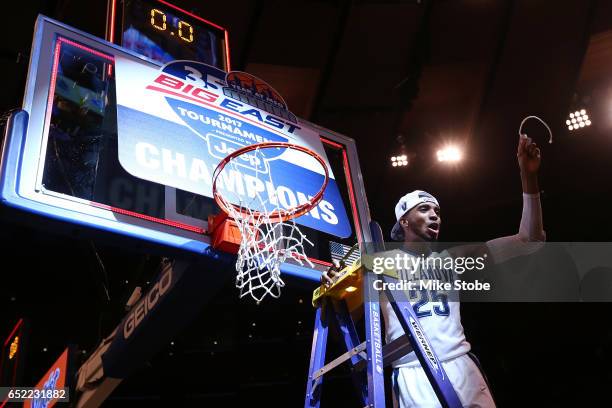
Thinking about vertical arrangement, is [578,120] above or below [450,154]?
above

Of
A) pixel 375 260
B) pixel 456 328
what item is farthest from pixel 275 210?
pixel 456 328

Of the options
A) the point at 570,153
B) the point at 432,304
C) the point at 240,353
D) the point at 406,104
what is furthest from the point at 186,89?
the point at 240,353

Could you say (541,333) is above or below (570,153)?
below

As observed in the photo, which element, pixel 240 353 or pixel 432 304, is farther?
pixel 240 353

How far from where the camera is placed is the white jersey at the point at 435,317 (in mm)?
2621

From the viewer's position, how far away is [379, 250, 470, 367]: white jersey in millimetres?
2621

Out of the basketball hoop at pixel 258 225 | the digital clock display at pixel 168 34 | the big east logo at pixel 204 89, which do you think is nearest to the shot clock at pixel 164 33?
the digital clock display at pixel 168 34

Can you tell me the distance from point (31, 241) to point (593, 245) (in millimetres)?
7317

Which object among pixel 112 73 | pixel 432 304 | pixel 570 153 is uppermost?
pixel 570 153

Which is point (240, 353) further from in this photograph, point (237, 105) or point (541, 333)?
point (237, 105)

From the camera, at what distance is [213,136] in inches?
144

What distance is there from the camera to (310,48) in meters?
6.53

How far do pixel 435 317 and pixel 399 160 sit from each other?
512 cm

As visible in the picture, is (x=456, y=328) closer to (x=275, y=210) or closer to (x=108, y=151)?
(x=275, y=210)
